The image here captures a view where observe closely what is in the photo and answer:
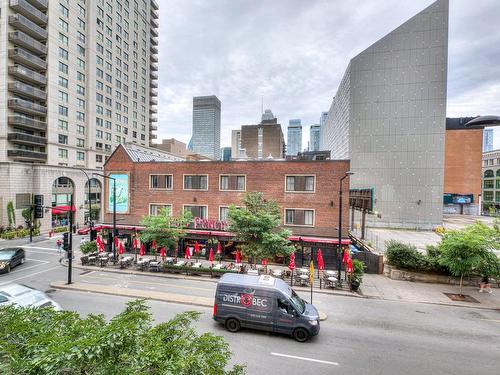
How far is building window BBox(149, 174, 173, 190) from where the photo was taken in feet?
91.1

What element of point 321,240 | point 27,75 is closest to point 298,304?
point 321,240

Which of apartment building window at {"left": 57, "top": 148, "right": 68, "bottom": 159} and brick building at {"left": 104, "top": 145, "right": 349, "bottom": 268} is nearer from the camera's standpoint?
brick building at {"left": 104, "top": 145, "right": 349, "bottom": 268}

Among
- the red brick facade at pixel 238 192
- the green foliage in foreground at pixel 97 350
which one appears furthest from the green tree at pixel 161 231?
the green foliage in foreground at pixel 97 350

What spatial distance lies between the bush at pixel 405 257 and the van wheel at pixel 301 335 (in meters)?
13.6

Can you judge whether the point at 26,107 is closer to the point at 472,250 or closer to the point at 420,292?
the point at 420,292

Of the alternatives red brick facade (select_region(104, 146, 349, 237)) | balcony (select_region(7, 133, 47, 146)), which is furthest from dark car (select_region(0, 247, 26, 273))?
balcony (select_region(7, 133, 47, 146))

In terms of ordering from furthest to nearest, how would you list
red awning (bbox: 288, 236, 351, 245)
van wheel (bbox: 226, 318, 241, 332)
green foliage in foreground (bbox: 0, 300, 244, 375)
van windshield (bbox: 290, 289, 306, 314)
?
red awning (bbox: 288, 236, 351, 245)
van wheel (bbox: 226, 318, 241, 332)
van windshield (bbox: 290, 289, 306, 314)
green foliage in foreground (bbox: 0, 300, 244, 375)

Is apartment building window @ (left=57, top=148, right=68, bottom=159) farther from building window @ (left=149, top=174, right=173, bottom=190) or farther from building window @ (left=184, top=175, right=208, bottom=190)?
building window @ (left=184, top=175, right=208, bottom=190)

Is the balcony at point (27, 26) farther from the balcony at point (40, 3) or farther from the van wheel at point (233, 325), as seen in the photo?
the van wheel at point (233, 325)

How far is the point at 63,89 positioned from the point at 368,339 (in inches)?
2406

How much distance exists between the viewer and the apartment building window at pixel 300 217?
24447mm

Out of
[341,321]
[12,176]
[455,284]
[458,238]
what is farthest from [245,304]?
[12,176]

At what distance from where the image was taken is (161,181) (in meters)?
27.9

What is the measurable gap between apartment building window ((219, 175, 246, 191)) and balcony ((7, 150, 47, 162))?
38.3 metres
